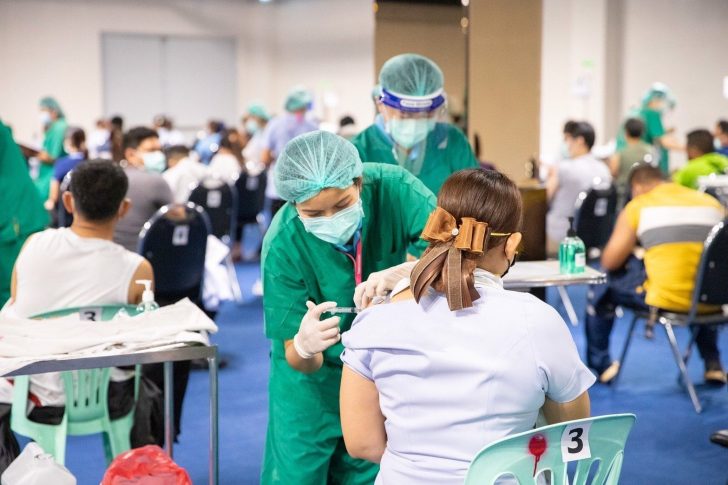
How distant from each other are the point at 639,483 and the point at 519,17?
2131mm

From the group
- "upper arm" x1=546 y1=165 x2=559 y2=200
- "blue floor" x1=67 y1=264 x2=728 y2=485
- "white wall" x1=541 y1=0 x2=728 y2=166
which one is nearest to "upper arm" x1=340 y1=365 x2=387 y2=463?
"blue floor" x1=67 y1=264 x2=728 y2=485

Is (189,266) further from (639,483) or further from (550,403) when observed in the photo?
(550,403)

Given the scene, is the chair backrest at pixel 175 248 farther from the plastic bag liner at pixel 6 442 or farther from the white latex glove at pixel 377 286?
the white latex glove at pixel 377 286

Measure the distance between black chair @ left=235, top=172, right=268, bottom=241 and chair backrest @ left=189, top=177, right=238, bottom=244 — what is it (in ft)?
4.06

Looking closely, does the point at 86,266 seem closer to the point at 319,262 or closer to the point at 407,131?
the point at 319,262

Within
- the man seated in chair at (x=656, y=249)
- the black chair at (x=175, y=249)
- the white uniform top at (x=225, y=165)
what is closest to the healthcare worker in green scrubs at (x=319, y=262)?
the black chair at (x=175, y=249)

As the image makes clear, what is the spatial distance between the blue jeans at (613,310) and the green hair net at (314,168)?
8.22 ft

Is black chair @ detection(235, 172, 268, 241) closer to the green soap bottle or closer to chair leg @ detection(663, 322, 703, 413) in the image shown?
chair leg @ detection(663, 322, 703, 413)

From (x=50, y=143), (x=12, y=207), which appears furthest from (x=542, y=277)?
(x=50, y=143)

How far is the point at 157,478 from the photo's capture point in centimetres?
207

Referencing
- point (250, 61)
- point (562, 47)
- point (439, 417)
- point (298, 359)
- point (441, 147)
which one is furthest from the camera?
point (250, 61)

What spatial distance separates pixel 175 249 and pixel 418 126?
1573 millimetres

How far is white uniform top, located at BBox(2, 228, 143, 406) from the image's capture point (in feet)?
8.90

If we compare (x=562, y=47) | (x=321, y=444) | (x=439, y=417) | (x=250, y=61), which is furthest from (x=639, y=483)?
(x=250, y=61)
